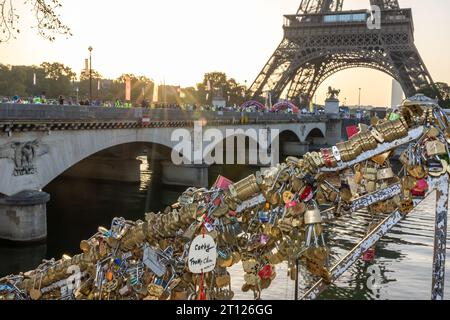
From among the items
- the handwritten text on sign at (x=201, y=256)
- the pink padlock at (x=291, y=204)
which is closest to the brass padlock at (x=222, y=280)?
the handwritten text on sign at (x=201, y=256)

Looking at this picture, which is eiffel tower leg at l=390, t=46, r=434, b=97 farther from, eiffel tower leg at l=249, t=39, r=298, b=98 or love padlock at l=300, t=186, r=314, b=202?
love padlock at l=300, t=186, r=314, b=202

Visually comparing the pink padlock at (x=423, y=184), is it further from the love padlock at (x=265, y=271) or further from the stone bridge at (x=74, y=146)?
the stone bridge at (x=74, y=146)

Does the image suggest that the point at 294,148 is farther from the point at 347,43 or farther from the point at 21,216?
the point at 21,216

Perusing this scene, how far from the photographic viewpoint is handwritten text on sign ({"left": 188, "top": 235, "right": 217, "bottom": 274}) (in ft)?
14.7

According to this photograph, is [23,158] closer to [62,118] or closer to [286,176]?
[62,118]

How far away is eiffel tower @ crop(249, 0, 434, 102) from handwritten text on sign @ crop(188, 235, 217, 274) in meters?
69.1

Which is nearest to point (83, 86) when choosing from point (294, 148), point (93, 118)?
point (294, 148)

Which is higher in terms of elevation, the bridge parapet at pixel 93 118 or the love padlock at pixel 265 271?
the bridge parapet at pixel 93 118

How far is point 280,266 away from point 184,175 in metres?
20.6

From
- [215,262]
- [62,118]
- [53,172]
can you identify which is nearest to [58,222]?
[53,172]

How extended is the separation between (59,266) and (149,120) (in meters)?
24.9

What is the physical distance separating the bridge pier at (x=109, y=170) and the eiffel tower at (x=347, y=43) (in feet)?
132

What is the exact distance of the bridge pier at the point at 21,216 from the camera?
19203 millimetres
